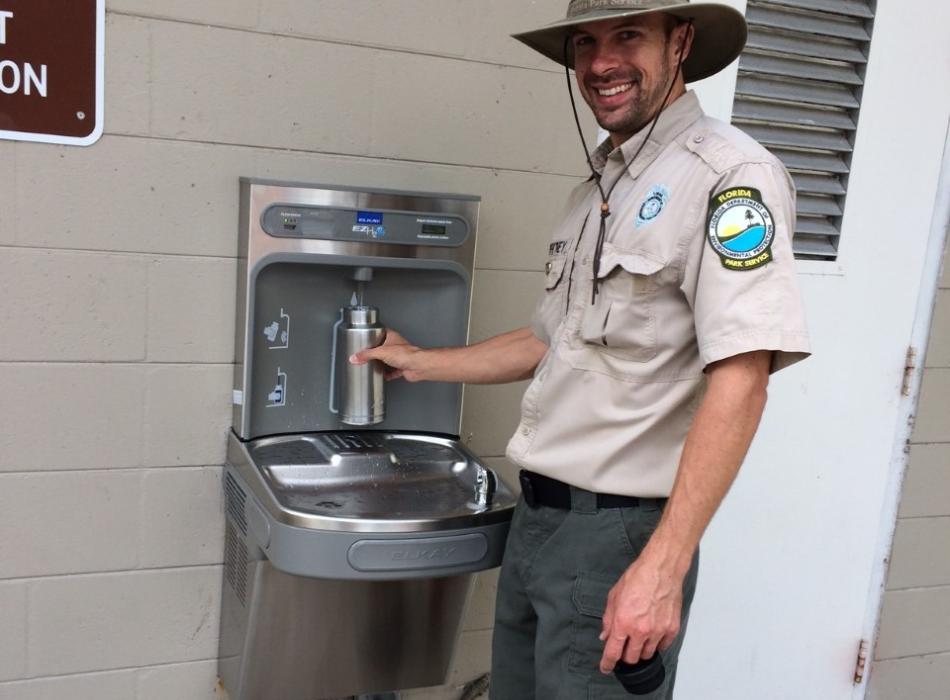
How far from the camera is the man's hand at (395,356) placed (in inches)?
70.6

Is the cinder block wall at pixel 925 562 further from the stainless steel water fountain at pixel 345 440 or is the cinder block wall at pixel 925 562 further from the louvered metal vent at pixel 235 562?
the louvered metal vent at pixel 235 562

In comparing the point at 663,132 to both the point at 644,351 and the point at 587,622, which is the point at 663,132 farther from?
the point at 587,622

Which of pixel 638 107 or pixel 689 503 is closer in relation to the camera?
pixel 689 503

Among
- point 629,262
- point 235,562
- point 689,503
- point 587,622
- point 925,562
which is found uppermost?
point 629,262

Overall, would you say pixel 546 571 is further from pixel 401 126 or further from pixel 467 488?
pixel 401 126

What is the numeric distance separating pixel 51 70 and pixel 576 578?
1265 mm

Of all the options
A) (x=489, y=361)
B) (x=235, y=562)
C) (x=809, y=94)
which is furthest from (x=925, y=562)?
(x=235, y=562)

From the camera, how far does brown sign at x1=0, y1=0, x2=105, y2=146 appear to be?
164 centimetres

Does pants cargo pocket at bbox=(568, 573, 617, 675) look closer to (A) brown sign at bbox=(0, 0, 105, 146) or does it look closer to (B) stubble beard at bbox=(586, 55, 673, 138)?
(B) stubble beard at bbox=(586, 55, 673, 138)

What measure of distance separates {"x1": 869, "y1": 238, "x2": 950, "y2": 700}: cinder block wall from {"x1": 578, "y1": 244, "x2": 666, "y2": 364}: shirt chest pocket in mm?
1375

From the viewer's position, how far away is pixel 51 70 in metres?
1.67

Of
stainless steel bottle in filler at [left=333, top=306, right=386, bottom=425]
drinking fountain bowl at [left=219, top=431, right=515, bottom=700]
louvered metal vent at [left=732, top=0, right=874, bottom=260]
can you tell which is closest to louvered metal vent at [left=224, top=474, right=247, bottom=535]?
drinking fountain bowl at [left=219, top=431, right=515, bottom=700]

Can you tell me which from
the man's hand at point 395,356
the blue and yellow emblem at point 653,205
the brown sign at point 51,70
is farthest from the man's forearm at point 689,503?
the brown sign at point 51,70

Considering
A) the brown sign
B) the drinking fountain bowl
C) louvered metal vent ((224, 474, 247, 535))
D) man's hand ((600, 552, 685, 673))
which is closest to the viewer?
man's hand ((600, 552, 685, 673))
